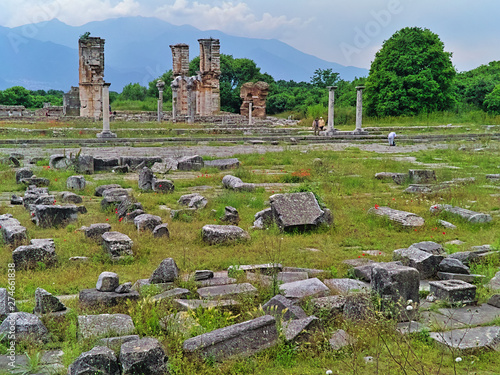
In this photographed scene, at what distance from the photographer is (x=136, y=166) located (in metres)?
17.8

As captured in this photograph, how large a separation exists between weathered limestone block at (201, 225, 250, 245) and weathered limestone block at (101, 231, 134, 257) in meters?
1.27

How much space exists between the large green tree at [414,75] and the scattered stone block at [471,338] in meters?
36.5

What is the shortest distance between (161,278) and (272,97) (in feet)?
173

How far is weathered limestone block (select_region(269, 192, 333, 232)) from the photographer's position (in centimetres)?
970

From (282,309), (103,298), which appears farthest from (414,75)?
(103,298)

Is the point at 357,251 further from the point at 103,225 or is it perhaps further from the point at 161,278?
the point at 103,225

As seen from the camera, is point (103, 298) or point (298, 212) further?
point (298, 212)

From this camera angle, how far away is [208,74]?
49.8m

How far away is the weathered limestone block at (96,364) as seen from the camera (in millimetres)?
4402

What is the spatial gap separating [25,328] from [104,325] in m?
0.71

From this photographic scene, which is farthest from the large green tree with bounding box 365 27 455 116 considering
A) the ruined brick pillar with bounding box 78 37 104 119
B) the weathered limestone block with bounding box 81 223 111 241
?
the weathered limestone block with bounding box 81 223 111 241

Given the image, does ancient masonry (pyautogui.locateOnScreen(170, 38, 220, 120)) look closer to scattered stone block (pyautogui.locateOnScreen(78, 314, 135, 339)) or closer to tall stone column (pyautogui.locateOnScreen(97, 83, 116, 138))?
tall stone column (pyautogui.locateOnScreen(97, 83, 116, 138))

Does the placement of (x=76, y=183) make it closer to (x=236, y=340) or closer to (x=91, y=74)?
(x=236, y=340)

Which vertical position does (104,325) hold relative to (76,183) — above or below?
below
